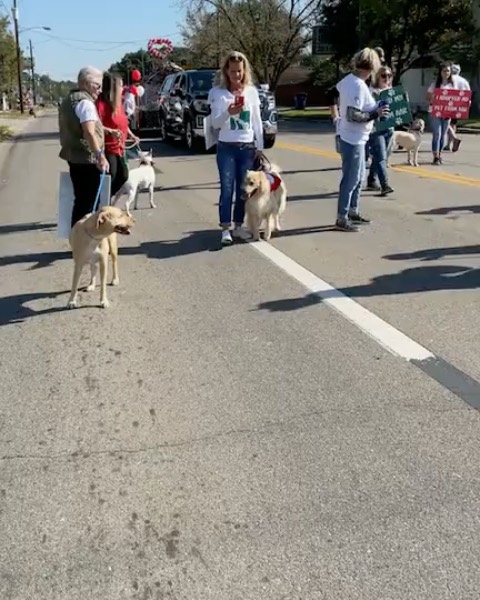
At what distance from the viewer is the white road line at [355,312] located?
4.55 meters

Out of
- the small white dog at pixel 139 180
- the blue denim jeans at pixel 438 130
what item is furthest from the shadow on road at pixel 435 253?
the blue denim jeans at pixel 438 130

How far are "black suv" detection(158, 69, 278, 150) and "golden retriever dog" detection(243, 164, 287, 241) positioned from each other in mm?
10185

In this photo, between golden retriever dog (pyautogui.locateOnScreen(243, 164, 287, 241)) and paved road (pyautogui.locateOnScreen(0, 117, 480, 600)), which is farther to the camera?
golden retriever dog (pyautogui.locateOnScreen(243, 164, 287, 241))

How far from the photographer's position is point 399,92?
396 inches

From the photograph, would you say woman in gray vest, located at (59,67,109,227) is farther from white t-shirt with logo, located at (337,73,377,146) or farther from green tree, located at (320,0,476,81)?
green tree, located at (320,0,476,81)

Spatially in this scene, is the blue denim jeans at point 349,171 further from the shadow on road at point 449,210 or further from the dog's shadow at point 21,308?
the dog's shadow at point 21,308

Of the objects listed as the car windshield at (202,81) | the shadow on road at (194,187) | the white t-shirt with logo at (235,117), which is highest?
the car windshield at (202,81)

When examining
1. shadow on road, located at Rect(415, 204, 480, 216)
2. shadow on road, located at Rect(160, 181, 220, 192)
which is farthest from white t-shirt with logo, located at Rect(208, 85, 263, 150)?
shadow on road, located at Rect(160, 181, 220, 192)

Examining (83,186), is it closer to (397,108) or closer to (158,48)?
(397,108)

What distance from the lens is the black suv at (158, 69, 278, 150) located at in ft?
57.4

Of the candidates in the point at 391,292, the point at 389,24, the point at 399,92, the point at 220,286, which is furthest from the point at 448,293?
the point at 389,24

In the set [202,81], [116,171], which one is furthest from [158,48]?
[116,171]

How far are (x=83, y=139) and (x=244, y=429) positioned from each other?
3.78 meters

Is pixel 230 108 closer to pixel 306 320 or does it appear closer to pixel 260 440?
pixel 306 320
